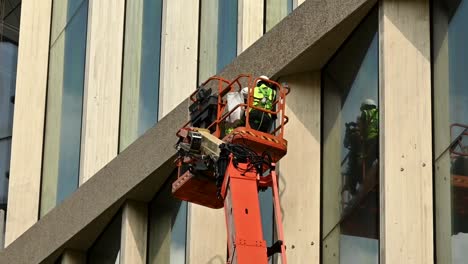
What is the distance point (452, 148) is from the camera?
67.7 feet

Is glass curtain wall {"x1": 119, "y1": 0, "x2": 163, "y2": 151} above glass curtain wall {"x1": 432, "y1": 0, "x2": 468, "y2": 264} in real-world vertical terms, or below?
above

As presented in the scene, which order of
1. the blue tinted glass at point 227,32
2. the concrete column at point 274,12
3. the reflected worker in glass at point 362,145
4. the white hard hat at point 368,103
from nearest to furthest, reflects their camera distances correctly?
the reflected worker in glass at point 362,145 < the white hard hat at point 368,103 < the concrete column at point 274,12 < the blue tinted glass at point 227,32

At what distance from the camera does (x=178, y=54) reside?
27.5 metres

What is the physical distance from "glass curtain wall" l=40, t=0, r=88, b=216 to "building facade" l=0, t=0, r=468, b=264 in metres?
0.06

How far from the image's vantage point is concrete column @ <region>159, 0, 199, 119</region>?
2716 centimetres

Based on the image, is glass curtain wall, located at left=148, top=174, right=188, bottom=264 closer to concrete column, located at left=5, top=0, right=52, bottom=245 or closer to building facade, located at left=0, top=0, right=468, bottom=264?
building facade, located at left=0, top=0, right=468, bottom=264

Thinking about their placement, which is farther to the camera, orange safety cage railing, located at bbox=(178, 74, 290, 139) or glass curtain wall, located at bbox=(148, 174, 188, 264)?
glass curtain wall, located at bbox=(148, 174, 188, 264)

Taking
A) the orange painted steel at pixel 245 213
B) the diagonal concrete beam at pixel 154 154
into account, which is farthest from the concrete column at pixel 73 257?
the orange painted steel at pixel 245 213

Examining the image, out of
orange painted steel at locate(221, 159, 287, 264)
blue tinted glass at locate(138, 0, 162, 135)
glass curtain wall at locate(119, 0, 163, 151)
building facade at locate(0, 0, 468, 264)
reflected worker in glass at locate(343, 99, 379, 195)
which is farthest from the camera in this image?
glass curtain wall at locate(119, 0, 163, 151)

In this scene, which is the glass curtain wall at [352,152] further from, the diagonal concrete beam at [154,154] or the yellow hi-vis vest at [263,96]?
the yellow hi-vis vest at [263,96]

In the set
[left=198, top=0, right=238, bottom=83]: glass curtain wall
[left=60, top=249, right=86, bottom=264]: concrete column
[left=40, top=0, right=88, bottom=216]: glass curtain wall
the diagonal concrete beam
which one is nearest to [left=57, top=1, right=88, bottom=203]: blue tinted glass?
[left=40, top=0, right=88, bottom=216]: glass curtain wall

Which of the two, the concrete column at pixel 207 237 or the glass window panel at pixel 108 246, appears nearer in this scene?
the concrete column at pixel 207 237

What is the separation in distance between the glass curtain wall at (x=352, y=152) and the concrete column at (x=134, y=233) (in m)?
6.48

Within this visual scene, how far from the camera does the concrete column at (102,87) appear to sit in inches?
1176
